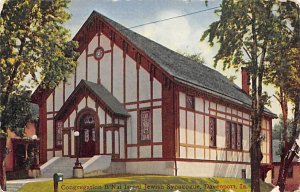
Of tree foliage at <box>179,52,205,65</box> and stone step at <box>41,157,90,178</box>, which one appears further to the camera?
stone step at <box>41,157,90,178</box>

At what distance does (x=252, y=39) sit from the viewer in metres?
5.26

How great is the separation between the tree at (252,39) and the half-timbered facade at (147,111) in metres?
0.21

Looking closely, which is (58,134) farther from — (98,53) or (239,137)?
(239,137)

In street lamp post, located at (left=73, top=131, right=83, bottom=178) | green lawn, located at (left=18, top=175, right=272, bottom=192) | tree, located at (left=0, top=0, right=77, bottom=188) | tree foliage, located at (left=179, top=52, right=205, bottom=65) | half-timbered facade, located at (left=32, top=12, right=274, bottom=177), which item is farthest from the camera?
half-timbered facade, located at (left=32, top=12, right=274, bottom=177)

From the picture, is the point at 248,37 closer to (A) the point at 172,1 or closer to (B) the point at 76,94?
(A) the point at 172,1

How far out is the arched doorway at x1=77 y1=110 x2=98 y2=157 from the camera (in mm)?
6180

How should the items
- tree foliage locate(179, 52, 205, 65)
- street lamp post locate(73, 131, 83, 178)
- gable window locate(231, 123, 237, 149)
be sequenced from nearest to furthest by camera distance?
tree foliage locate(179, 52, 205, 65)
street lamp post locate(73, 131, 83, 178)
gable window locate(231, 123, 237, 149)

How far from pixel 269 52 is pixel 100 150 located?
209 cm

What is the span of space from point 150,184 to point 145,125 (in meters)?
1.00

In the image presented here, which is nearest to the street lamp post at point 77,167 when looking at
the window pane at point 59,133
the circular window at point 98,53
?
the window pane at point 59,133

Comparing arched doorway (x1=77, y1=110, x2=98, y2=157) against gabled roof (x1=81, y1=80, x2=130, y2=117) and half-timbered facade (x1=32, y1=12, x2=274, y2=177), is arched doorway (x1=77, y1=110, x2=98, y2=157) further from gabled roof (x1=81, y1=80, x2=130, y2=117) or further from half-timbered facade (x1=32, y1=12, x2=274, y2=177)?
gabled roof (x1=81, y1=80, x2=130, y2=117)

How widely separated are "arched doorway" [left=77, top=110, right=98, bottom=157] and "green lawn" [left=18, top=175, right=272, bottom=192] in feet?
2.58

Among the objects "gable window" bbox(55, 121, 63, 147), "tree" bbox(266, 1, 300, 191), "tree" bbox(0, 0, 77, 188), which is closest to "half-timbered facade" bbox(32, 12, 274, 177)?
"gable window" bbox(55, 121, 63, 147)

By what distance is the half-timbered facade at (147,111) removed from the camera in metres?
5.74
